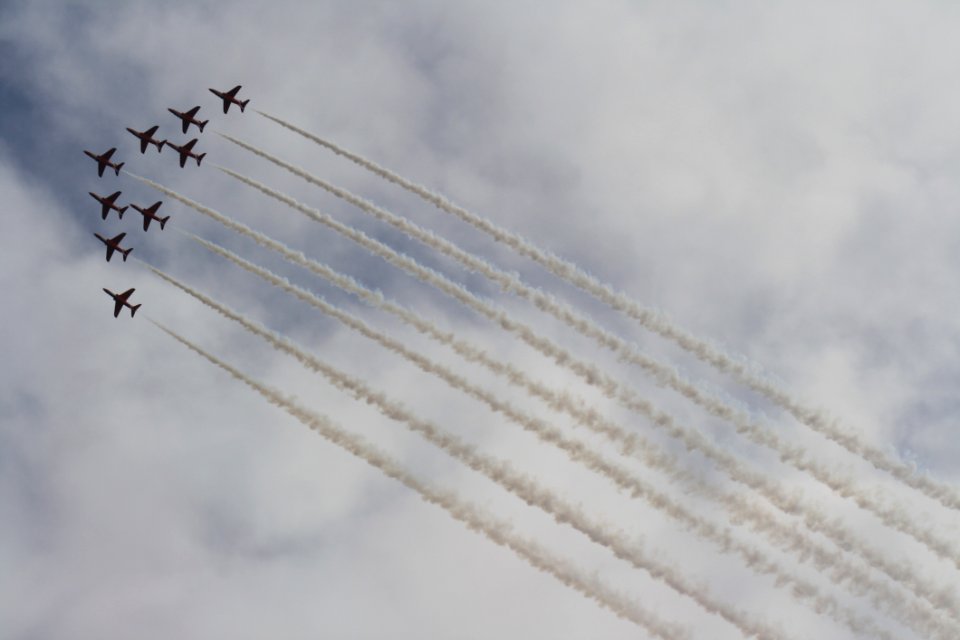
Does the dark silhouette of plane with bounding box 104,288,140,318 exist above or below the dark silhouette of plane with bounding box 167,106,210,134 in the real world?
below

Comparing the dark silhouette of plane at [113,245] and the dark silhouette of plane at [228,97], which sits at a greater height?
the dark silhouette of plane at [228,97]

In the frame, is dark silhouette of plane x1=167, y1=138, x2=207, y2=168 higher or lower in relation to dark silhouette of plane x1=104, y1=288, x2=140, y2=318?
higher

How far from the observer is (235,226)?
8469 cm

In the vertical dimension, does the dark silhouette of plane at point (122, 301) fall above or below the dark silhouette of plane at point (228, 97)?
below

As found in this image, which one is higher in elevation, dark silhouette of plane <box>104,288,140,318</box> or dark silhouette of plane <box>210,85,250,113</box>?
dark silhouette of plane <box>210,85,250,113</box>

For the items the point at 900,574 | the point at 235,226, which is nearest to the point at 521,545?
the point at 900,574

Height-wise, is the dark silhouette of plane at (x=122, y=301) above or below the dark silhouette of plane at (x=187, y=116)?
below

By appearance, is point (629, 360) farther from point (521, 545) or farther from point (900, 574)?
point (900, 574)

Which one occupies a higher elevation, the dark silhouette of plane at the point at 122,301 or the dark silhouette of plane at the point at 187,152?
the dark silhouette of plane at the point at 187,152

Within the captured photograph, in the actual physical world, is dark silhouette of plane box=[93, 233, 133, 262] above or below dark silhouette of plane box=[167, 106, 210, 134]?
below

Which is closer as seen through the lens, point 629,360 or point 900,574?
point 900,574

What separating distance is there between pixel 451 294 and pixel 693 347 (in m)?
→ 18.8

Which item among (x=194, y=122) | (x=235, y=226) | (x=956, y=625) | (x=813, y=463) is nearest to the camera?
(x=956, y=625)

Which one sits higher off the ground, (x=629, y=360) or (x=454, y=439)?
(x=629, y=360)
